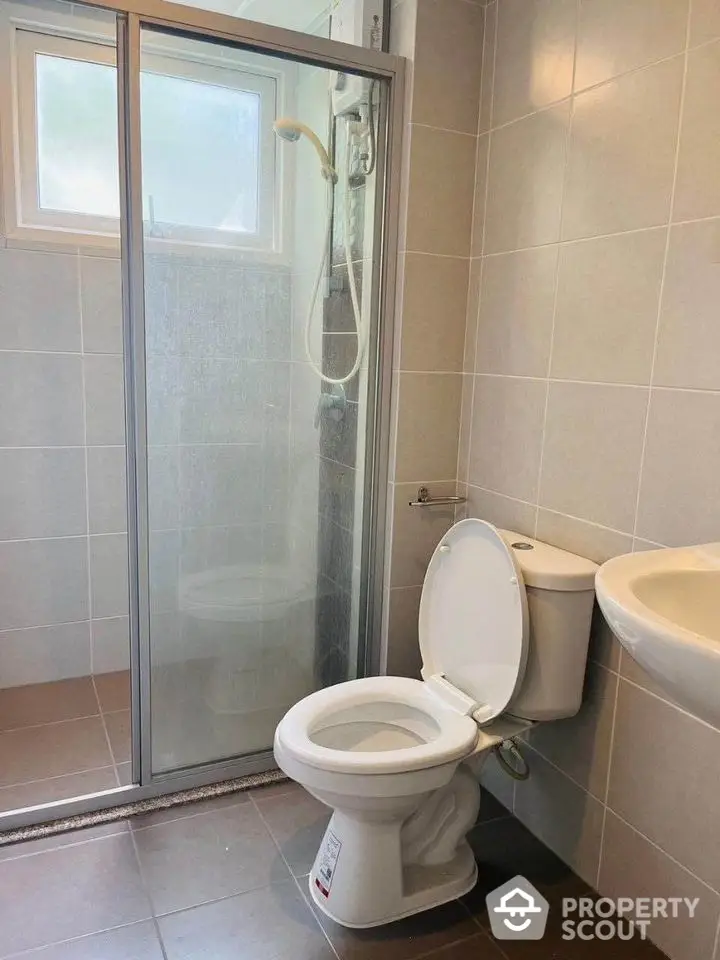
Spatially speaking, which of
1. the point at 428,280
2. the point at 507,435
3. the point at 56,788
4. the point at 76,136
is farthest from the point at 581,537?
the point at 76,136

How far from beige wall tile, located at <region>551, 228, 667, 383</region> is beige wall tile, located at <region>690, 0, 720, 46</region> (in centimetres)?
33

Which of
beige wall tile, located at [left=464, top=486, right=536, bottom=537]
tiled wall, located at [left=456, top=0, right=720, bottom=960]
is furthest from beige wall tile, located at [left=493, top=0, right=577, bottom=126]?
beige wall tile, located at [left=464, top=486, right=536, bottom=537]

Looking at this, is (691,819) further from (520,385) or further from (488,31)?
(488,31)

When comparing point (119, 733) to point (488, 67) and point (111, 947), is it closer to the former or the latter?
point (111, 947)

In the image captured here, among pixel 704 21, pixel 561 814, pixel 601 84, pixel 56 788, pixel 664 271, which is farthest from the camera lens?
pixel 56 788

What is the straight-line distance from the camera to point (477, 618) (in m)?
1.71

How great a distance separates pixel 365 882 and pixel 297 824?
376mm

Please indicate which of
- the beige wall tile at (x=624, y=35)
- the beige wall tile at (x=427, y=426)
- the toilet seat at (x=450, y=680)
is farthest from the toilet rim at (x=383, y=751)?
the beige wall tile at (x=624, y=35)

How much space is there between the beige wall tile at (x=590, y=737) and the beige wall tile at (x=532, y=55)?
1338mm

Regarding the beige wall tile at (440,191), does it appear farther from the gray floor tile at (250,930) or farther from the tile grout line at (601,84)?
the gray floor tile at (250,930)

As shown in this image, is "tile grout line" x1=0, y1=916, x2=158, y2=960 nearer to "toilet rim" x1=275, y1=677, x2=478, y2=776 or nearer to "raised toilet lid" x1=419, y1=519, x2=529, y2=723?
"toilet rim" x1=275, y1=677, x2=478, y2=776

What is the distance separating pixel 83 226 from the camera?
2.35 metres

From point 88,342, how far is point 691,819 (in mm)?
2148

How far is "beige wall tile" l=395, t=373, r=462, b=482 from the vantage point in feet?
6.59
